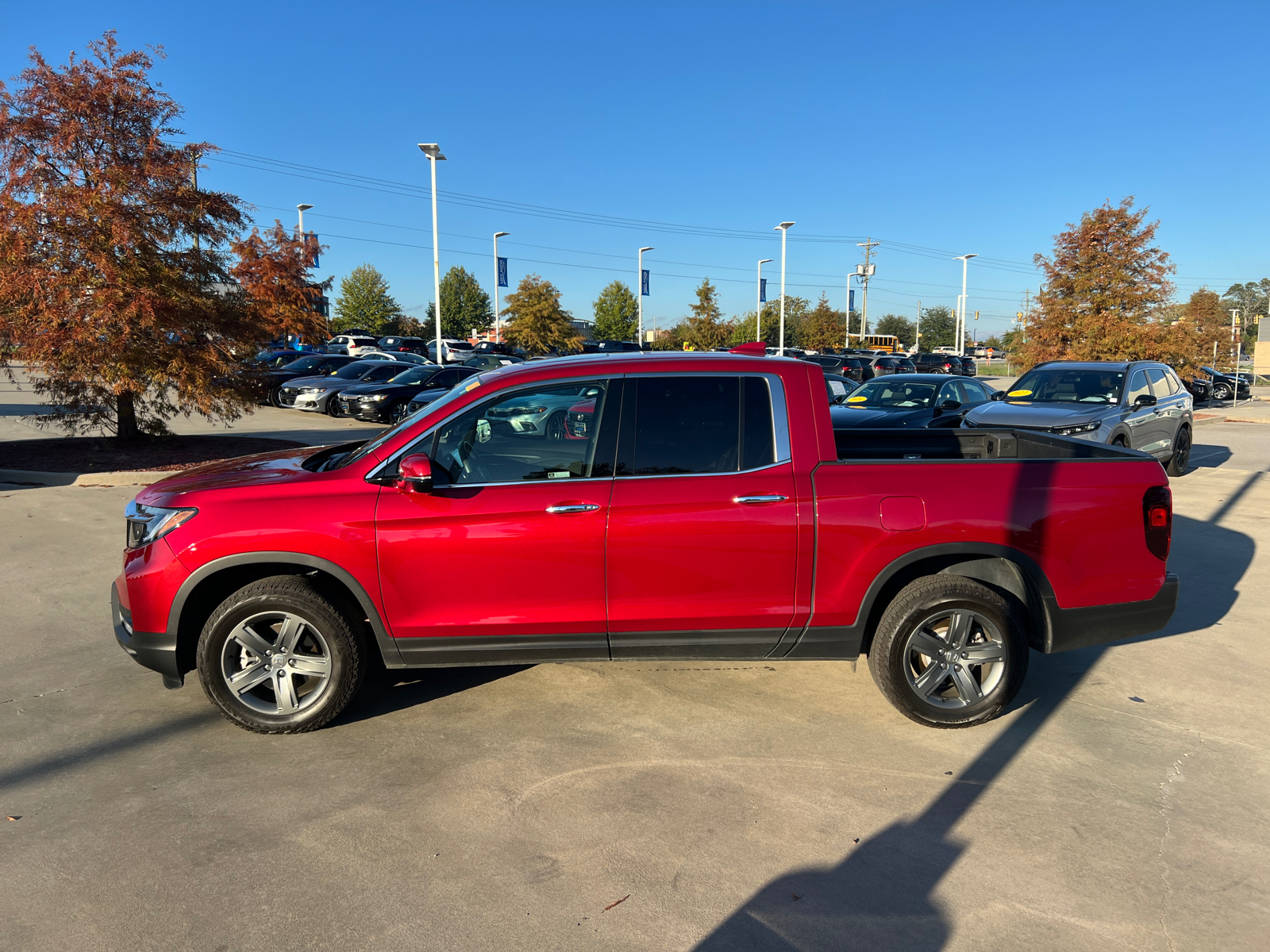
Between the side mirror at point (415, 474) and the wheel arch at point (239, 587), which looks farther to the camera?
the wheel arch at point (239, 587)

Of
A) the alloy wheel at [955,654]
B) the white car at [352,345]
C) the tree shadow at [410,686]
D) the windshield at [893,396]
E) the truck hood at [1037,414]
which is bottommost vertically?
the tree shadow at [410,686]

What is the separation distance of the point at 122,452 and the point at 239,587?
10905 mm

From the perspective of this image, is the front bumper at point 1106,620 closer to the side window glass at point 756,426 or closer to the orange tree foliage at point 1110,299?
the side window glass at point 756,426

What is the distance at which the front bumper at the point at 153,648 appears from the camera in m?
4.15

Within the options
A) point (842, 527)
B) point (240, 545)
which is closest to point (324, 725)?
point (240, 545)

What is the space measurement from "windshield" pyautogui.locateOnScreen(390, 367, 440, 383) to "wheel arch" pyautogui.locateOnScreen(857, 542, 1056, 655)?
63.4ft

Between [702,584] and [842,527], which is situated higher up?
[842,527]

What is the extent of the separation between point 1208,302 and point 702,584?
187ft

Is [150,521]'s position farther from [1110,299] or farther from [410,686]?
[1110,299]

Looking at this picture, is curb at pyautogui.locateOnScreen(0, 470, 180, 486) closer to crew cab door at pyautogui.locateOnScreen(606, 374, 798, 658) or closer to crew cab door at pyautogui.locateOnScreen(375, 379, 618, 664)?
crew cab door at pyautogui.locateOnScreen(375, 379, 618, 664)

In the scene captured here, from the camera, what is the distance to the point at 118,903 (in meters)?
3.00

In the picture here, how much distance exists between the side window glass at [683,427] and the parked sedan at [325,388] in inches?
784

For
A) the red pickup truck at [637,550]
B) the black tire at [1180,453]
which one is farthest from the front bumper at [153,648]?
the black tire at [1180,453]

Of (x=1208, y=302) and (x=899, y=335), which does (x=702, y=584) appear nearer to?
(x=1208, y=302)
